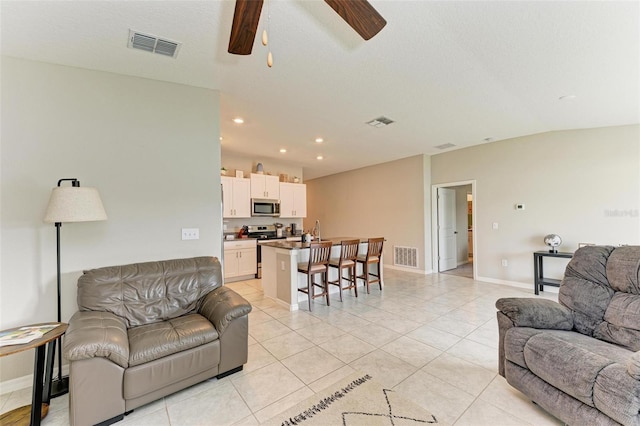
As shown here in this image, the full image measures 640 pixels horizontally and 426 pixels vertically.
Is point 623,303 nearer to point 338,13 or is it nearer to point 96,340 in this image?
point 338,13

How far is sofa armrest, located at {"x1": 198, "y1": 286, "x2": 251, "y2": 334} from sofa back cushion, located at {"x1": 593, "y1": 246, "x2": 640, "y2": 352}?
8.60 ft

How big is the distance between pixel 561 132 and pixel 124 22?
6042mm

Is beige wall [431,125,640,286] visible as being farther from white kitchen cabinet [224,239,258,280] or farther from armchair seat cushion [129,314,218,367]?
armchair seat cushion [129,314,218,367]

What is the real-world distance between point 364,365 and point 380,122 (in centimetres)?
329

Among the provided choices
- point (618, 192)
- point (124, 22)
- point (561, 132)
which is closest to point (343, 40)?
point (124, 22)

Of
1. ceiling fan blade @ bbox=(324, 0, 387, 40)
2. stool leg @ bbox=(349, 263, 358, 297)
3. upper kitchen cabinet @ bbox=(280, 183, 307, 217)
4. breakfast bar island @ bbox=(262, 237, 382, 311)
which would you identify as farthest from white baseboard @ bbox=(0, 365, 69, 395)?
upper kitchen cabinet @ bbox=(280, 183, 307, 217)

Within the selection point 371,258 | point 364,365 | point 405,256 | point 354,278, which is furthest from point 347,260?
point 405,256

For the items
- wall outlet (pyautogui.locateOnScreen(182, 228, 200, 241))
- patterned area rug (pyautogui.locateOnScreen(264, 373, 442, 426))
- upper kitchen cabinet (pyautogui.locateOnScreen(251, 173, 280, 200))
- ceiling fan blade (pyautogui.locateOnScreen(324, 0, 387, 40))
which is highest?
ceiling fan blade (pyautogui.locateOnScreen(324, 0, 387, 40))

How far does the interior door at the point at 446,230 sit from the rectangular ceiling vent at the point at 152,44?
567 centimetres

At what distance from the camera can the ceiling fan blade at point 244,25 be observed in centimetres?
127

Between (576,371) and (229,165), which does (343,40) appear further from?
(229,165)

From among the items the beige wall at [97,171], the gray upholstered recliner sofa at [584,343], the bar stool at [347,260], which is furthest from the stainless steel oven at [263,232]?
the gray upholstered recliner sofa at [584,343]

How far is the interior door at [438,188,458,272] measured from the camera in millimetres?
6234

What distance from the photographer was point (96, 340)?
1.64 meters
